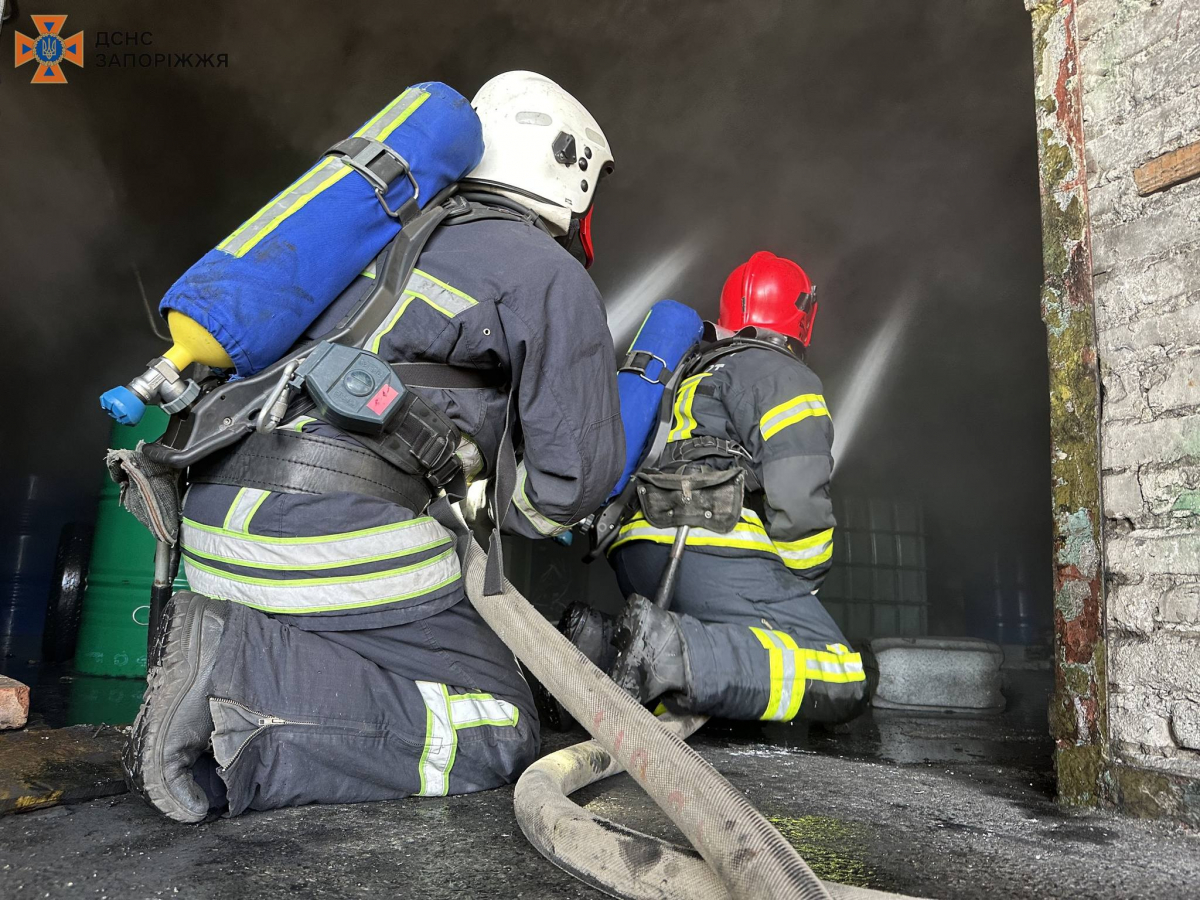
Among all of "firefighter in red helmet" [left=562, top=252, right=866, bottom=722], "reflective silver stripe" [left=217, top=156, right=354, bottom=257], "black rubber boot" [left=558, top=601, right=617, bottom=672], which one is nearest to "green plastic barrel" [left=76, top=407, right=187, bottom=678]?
"black rubber boot" [left=558, top=601, right=617, bottom=672]

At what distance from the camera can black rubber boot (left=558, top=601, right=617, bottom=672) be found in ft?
9.27

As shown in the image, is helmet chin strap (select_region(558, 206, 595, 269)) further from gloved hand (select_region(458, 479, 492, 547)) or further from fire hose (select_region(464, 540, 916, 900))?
fire hose (select_region(464, 540, 916, 900))

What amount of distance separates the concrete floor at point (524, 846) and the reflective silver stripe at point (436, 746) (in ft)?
0.15

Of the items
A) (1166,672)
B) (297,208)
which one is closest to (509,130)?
(297,208)

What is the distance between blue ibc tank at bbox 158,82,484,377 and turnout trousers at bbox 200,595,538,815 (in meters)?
0.55

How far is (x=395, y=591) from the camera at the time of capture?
1.71 metres

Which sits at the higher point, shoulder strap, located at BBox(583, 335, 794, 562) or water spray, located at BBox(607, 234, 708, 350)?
water spray, located at BBox(607, 234, 708, 350)

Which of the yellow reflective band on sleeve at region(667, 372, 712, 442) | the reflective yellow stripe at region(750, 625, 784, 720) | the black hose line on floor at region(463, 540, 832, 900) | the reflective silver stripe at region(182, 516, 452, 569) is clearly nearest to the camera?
the black hose line on floor at region(463, 540, 832, 900)

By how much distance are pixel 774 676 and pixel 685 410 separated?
1.01m

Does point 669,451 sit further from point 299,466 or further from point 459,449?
point 299,466

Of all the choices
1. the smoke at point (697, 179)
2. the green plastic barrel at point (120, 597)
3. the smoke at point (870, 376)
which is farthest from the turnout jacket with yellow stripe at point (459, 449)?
the smoke at point (870, 376)

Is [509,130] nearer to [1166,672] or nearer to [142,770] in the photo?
[142,770]

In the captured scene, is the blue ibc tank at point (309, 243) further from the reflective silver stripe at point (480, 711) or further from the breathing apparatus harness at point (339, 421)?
the reflective silver stripe at point (480, 711)

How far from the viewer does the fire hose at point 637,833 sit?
104 centimetres
